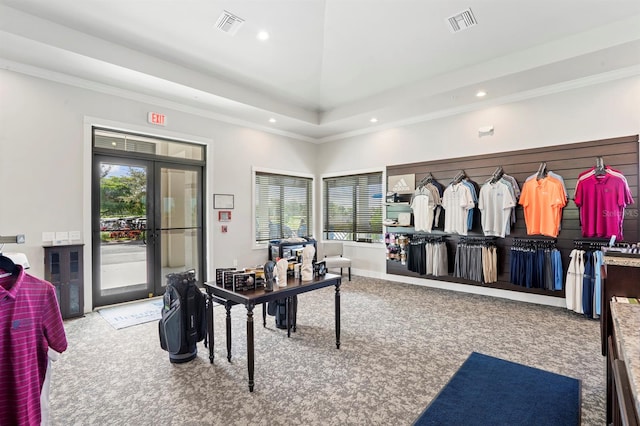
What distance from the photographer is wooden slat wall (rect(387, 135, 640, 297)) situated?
4016mm

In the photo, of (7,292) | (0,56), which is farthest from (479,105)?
(0,56)

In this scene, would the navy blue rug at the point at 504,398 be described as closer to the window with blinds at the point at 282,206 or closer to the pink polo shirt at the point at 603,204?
the pink polo shirt at the point at 603,204

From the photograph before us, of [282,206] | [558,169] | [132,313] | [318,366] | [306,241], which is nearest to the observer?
[318,366]

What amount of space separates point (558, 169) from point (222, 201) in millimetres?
5437

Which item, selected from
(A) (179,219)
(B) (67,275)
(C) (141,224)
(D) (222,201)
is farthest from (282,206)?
(B) (67,275)

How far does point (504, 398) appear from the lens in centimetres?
234

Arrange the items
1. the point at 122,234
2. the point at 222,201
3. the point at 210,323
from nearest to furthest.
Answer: the point at 210,323, the point at 122,234, the point at 222,201

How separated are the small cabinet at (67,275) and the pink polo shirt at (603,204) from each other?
6.62 m

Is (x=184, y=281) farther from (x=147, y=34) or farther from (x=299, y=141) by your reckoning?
(x=299, y=141)

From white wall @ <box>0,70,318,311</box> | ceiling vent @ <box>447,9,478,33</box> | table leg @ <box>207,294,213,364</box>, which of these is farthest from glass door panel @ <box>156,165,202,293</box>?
ceiling vent @ <box>447,9,478,33</box>

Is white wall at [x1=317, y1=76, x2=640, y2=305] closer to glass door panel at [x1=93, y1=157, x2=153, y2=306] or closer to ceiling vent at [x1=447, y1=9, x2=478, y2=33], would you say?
ceiling vent at [x1=447, y1=9, x2=478, y2=33]

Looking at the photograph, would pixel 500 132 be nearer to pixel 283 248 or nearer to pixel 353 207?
pixel 353 207

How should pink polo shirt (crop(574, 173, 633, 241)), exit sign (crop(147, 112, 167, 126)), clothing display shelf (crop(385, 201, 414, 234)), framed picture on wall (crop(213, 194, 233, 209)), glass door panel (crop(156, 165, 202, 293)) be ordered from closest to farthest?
pink polo shirt (crop(574, 173, 633, 241)) < exit sign (crop(147, 112, 167, 126)) < glass door panel (crop(156, 165, 202, 293)) < framed picture on wall (crop(213, 194, 233, 209)) < clothing display shelf (crop(385, 201, 414, 234))

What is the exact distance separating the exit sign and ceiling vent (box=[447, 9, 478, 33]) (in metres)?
4.32
